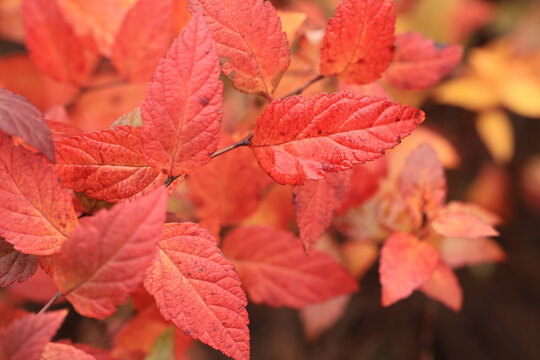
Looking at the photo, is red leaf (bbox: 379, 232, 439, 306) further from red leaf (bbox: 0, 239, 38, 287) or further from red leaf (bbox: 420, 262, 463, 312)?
red leaf (bbox: 0, 239, 38, 287)

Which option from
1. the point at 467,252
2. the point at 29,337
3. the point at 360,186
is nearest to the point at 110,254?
the point at 29,337

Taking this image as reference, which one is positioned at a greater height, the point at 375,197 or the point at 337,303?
the point at 375,197

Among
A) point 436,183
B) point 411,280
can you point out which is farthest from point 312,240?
point 436,183

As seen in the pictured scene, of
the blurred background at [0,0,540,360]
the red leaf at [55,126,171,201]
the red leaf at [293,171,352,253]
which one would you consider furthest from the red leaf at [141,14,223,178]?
the blurred background at [0,0,540,360]

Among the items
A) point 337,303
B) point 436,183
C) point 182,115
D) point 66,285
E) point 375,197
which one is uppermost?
point 182,115

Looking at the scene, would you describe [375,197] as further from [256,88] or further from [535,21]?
[535,21]

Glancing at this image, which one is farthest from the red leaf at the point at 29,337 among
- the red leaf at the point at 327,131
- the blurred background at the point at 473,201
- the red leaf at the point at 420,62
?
the blurred background at the point at 473,201
